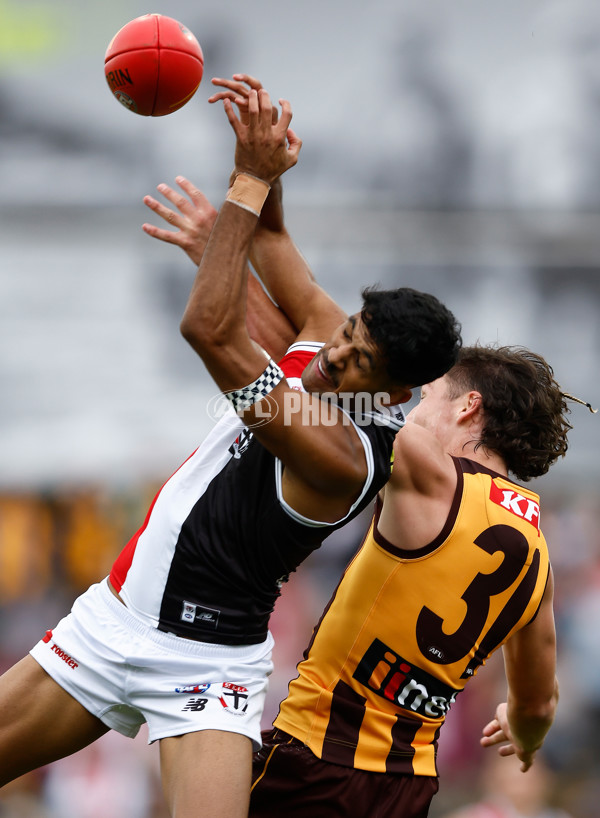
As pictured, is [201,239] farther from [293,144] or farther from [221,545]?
[221,545]

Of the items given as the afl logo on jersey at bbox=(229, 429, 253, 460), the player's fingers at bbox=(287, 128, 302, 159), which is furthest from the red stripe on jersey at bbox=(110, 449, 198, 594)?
the player's fingers at bbox=(287, 128, 302, 159)

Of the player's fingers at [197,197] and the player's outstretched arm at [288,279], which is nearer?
the player's fingers at [197,197]

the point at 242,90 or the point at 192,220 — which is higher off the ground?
the point at 242,90

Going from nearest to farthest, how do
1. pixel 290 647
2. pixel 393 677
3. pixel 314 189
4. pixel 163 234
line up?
1. pixel 163 234
2. pixel 393 677
3. pixel 290 647
4. pixel 314 189

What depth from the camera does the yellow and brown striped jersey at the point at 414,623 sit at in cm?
362

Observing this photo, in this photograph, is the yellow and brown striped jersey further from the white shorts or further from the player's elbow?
the player's elbow

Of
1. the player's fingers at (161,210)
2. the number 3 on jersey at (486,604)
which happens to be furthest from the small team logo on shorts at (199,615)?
the player's fingers at (161,210)

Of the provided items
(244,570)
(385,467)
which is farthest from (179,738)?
(385,467)

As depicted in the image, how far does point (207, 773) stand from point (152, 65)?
2556 millimetres

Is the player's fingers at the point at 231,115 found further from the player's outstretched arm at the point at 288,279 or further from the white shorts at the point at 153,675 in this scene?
the white shorts at the point at 153,675

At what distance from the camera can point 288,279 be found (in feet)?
12.5

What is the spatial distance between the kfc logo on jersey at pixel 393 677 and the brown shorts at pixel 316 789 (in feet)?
1.00

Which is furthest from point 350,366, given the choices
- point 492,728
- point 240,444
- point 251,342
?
point 492,728

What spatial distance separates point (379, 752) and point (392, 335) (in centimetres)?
167
